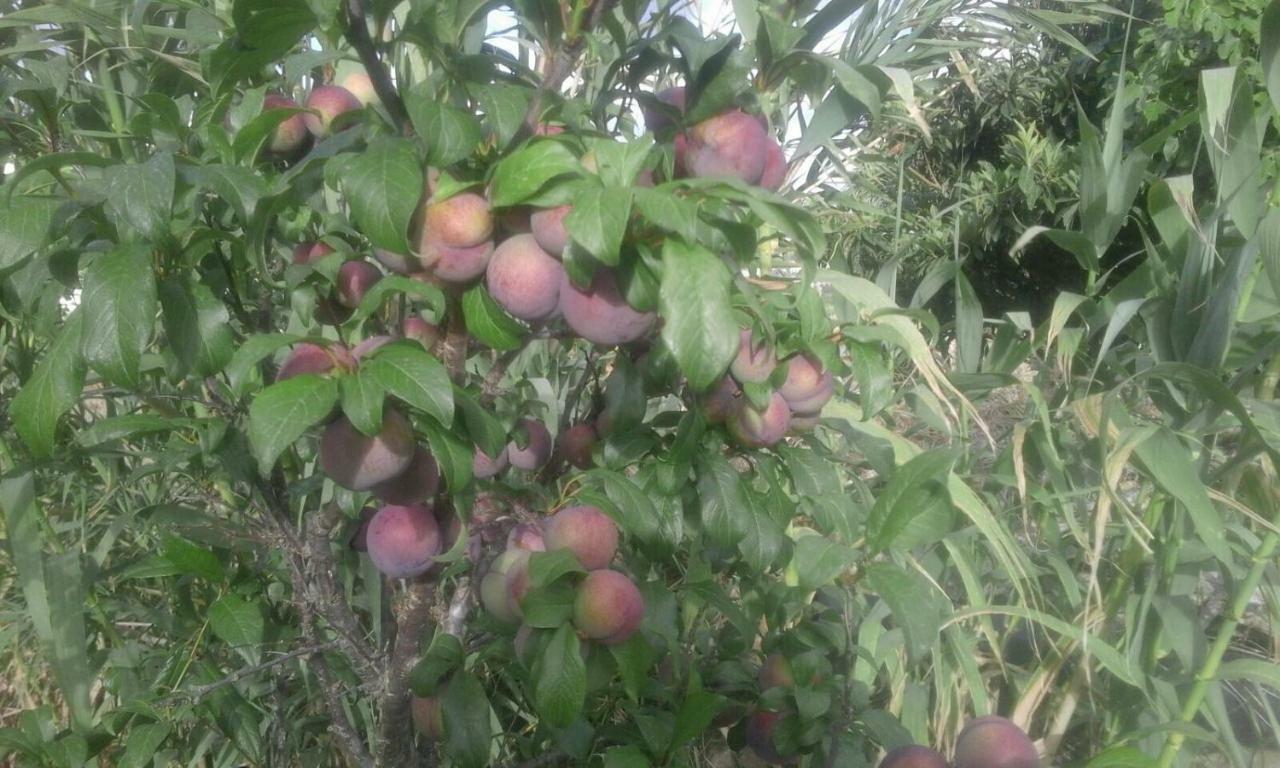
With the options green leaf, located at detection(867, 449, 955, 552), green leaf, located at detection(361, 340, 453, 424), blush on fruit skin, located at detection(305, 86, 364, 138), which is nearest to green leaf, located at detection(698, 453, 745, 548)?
green leaf, located at detection(867, 449, 955, 552)

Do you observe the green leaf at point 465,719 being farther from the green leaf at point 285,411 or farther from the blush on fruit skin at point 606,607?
the green leaf at point 285,411

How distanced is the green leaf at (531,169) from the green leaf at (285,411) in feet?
0.40

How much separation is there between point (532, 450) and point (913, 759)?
356 mm

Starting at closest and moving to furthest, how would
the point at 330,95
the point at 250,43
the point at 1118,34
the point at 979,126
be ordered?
the point at 250,43 < the point at 330,95 < the point at 1118,34 < the point at 979,126

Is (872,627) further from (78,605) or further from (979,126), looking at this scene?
(979,126)

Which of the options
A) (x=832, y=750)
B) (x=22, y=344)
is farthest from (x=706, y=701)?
(x=22, y=344)

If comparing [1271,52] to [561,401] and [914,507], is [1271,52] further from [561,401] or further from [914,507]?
[561,401]

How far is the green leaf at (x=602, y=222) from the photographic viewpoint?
0.37m

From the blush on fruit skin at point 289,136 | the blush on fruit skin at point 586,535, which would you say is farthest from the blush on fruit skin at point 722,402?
the blush on fruit skin at point 289,136

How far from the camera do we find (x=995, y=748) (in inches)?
25.3

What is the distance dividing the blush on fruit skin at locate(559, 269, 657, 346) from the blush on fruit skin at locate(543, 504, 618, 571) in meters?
0.13

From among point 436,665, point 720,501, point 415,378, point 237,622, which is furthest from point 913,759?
point 237,622

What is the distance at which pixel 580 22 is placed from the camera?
49 centimetres

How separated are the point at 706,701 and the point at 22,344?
0.75 meters
